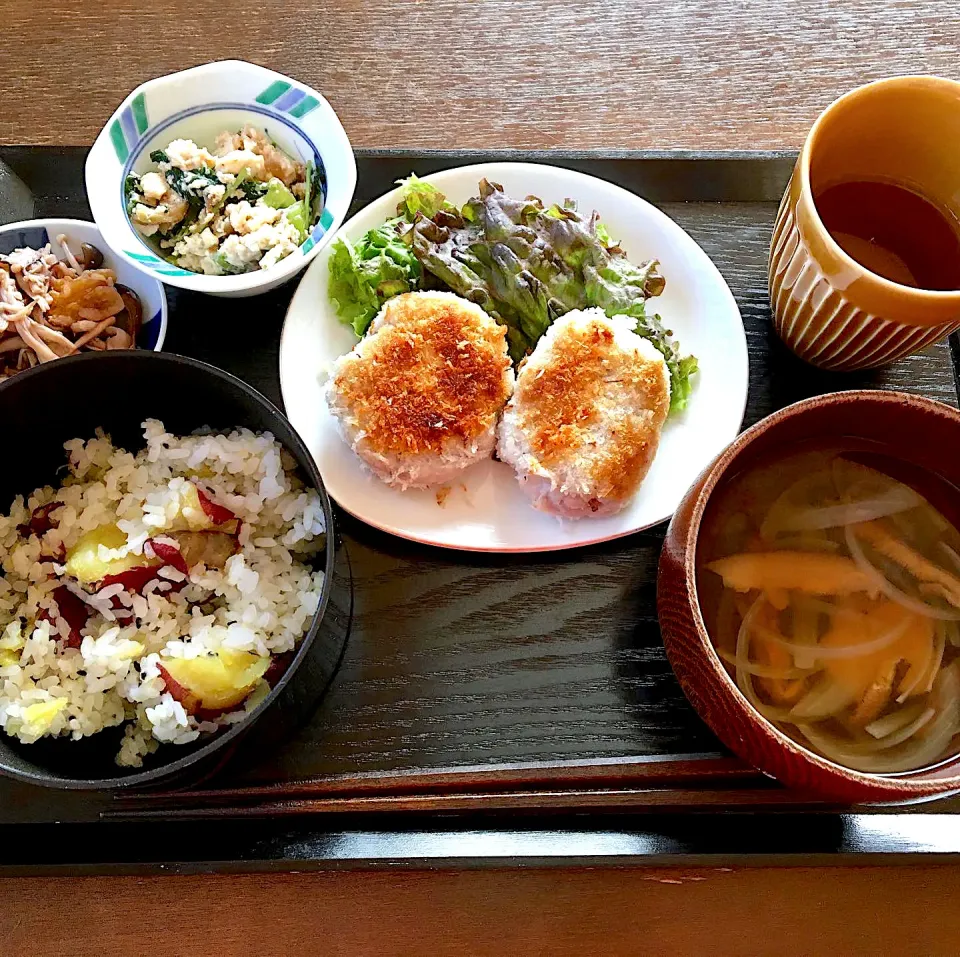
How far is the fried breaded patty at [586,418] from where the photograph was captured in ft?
3.88

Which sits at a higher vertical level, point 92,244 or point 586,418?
point 92,244

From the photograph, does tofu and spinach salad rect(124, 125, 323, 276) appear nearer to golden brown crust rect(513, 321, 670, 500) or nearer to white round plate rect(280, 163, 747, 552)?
white round plate rect(280, 163, 747, 552)

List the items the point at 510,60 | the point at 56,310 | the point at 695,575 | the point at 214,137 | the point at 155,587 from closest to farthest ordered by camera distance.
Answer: the point at 695,575 → the point at 155,587 → the point at 56,310 → the point at 214,137 → the point at 510,60

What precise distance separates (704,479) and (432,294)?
54 cm

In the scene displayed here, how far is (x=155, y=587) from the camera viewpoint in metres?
1.13

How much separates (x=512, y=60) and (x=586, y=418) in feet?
2.63

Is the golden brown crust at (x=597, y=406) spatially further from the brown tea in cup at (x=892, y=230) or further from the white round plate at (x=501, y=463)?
the brown tea in cup at (x=892, y=230)

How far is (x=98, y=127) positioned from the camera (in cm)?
153

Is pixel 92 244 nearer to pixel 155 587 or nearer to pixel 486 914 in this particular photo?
pixel 155 587

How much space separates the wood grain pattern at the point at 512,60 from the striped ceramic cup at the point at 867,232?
12.5 inches

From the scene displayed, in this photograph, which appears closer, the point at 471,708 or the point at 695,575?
the point at 695,575

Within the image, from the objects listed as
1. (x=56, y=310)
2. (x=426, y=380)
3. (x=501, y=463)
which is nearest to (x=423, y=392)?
(x=426, y=380)

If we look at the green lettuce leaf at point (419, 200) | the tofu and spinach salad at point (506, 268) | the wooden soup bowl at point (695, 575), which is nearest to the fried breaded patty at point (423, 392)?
the tofu and spinach salad at point (506, 268)

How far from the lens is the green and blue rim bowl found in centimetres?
125
